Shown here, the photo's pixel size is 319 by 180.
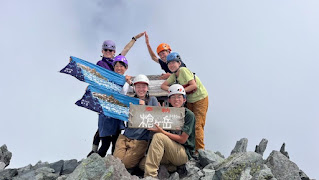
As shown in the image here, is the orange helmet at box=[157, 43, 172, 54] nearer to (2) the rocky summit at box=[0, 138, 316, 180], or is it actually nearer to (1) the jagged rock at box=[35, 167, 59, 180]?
(2) the rocky summit at box=[0, 138, 316, 180]

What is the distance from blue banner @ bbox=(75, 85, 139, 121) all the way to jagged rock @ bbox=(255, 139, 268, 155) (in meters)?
5.89

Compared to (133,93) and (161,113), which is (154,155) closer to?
(161,113)

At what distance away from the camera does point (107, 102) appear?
436 inches

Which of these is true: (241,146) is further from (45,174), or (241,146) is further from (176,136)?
(45,174)

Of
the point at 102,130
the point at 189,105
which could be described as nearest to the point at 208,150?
the point at 189,105

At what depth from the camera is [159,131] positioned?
9.49 metres

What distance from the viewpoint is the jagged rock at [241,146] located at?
13.9 metres

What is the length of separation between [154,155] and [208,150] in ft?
11.0

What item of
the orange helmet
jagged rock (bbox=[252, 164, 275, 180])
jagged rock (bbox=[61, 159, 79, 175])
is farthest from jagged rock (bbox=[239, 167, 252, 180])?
jagged rock (bbox=[61, 159, 79, 175])

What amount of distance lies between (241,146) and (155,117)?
243 inches

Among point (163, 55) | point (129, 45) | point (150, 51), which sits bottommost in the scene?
point (163, 55)

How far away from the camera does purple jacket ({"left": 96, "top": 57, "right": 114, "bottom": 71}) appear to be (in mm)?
13029

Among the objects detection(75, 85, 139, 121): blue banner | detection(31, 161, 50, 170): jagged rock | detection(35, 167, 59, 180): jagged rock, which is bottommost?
detection(35, 167, 59, 180): jagged rock

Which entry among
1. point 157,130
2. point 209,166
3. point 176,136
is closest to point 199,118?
point 209,166
